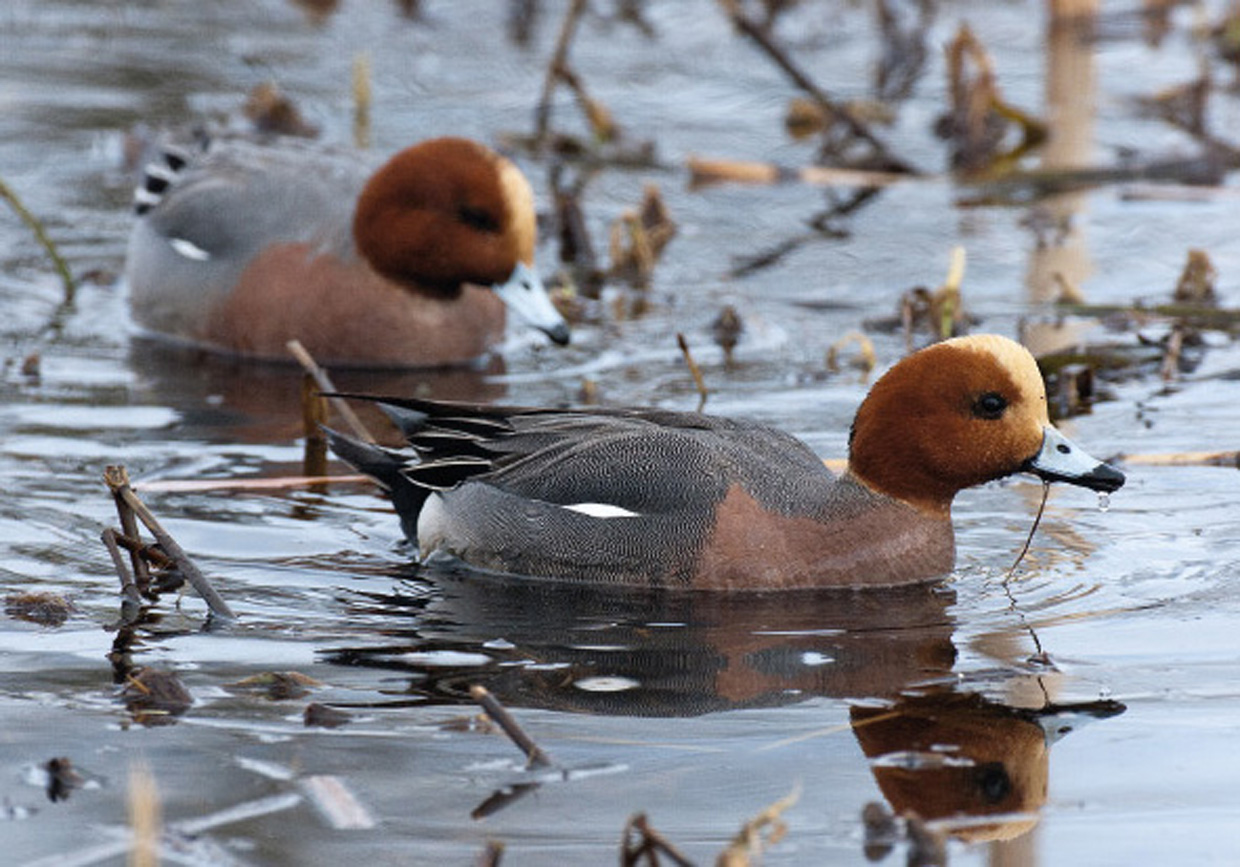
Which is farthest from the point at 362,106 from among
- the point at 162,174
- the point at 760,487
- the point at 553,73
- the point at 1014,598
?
the point at 1014,598

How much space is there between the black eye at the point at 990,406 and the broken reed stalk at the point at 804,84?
3699 millimetres

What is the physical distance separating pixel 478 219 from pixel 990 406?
2.84 m

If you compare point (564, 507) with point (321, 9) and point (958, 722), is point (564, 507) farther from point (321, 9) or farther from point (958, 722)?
point (321, 9)

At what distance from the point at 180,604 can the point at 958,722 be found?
1888 mm

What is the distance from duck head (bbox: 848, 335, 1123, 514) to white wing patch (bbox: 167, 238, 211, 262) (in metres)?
3.49

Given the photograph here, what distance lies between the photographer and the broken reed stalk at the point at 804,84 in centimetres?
914

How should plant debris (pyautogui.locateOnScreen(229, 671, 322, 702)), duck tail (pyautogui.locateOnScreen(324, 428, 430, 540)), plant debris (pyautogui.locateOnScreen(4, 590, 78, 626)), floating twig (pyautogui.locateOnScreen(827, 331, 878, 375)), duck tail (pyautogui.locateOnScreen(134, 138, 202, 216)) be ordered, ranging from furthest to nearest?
duck tail (pyautogui.locateOnScreen(134, 138, 202, 216)), floating twig (pyautogui.locateOnScreen(827, 331, 878, 375)), duck tail (pyautogui.locateOnScreen(324, 428, 430, 540)), plant debris (pyautogui.locateOnScreen(4, 590, 78, 626)), plant debris (pyautogui.locateOnScreen(229, 671, 322, 702))

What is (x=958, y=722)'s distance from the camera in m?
4.67

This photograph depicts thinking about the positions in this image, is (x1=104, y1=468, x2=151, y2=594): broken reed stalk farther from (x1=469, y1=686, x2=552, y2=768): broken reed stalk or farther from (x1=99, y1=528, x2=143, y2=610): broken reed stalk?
(x1=469, y1=686, x2=552, y2=768): broken reed stalk

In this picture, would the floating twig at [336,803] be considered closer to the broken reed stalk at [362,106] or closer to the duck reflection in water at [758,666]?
the duck reflection in water at [758,666]

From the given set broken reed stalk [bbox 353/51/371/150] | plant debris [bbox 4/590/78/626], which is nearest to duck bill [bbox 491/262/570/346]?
plant debris [bbox 4/590/78/626]

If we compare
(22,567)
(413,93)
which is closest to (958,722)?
(22,567)

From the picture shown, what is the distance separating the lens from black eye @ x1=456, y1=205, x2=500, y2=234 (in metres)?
7.98

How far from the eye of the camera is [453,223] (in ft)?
26.5
